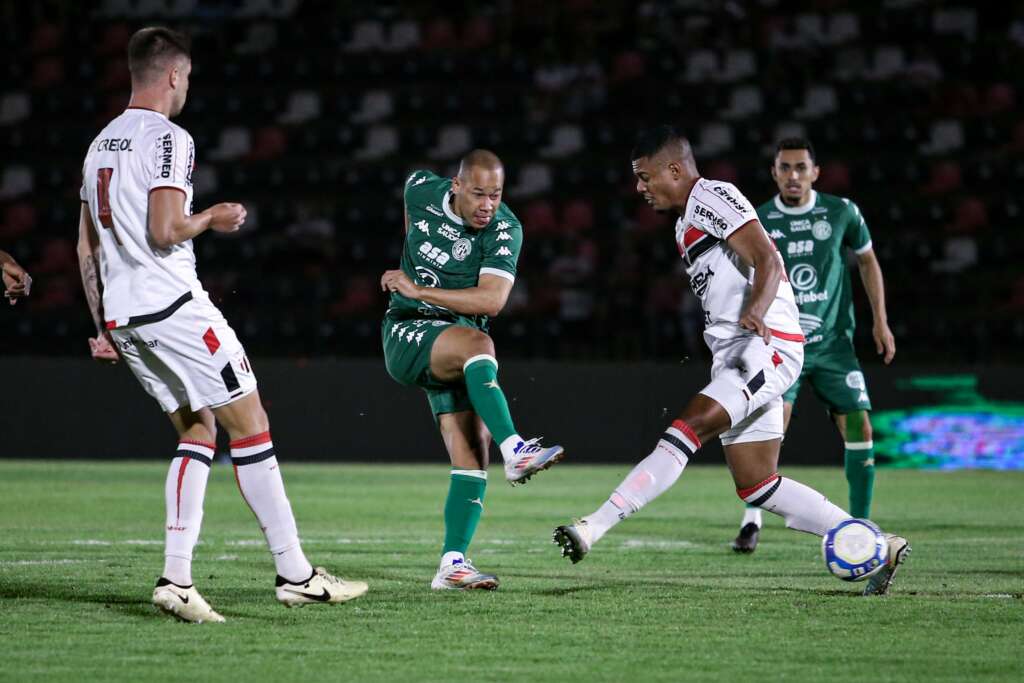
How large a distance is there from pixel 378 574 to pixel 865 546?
7.75 ft

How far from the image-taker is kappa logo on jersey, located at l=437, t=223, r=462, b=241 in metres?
6.66

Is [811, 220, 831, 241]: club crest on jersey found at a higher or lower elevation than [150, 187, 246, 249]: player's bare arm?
lower

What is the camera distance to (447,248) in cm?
668

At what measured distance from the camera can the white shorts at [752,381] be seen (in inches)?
236

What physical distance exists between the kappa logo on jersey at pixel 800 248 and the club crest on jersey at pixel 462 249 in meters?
2.76

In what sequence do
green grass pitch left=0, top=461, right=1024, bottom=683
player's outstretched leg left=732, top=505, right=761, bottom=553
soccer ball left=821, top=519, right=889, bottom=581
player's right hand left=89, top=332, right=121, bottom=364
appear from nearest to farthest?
green grass pitch left=0, top=461, right=1024, bottom=683 → player's right hand left=89, top=332, right=121, bottom=364 → soccer ball left=821, top=519, right=889, bottom=581 → player's outstretched leg left=732, top=505, right=761, bottom=553

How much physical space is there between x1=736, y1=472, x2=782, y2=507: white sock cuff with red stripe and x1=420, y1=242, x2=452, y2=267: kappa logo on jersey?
5.71 feet

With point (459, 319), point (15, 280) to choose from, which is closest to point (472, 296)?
point (459, 319)

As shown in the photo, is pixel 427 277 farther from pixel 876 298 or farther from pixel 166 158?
pixel 876 298

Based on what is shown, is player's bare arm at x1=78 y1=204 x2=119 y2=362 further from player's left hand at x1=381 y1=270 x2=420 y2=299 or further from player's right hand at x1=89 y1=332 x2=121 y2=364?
player's left hand at x1=381 y1=270 x2=420 y2=299

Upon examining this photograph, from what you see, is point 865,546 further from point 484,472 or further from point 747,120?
point 747,120

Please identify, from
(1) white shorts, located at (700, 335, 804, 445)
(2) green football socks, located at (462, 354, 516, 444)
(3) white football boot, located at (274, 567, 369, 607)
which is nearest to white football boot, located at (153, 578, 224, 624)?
(3) white football boot, located at (274, 567, 369, 607)

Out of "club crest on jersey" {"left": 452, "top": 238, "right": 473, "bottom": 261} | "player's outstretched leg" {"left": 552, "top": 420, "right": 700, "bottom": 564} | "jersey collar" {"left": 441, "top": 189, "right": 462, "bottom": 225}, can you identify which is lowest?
"player's outstretched leg" {"left": 552, "top": 420, "right": 700, "bottom": 564}

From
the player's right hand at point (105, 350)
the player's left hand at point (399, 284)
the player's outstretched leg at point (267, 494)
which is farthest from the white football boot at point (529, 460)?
the player's right hand at point (105, 350)
